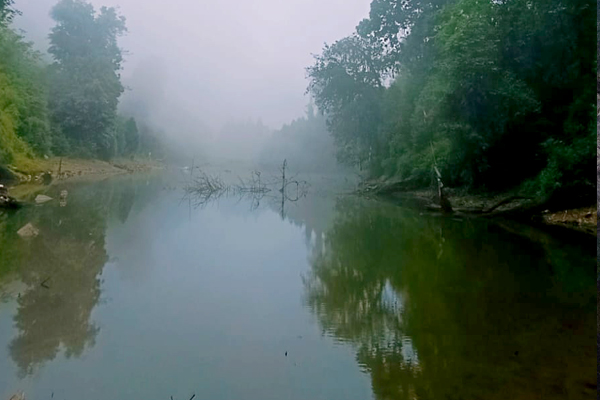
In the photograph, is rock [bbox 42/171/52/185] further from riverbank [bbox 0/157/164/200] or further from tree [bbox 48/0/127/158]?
tree [bbox 48/0/127/158]

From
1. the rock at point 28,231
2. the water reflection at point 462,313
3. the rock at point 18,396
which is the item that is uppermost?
the rock at point 28,231

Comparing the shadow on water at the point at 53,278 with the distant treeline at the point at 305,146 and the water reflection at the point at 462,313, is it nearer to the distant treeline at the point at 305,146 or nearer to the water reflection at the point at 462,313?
the water reflection at the point at 462,313

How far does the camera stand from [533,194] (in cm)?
1445

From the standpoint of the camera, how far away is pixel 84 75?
1534 inches

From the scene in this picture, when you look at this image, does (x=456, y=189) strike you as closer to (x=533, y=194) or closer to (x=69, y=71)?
(x=533, y=194)

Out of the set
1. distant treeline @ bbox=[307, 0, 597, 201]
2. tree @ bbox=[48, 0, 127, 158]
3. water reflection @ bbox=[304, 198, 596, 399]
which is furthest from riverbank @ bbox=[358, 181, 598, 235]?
tree @ bbox=[48, 0, 127, 158]

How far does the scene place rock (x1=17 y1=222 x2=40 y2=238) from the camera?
9.35m

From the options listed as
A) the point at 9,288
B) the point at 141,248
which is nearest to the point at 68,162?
the point at 141,248

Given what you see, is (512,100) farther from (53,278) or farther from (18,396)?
(18,396)

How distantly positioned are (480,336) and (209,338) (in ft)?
8.59

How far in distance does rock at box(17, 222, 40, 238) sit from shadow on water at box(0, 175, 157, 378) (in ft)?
0.35

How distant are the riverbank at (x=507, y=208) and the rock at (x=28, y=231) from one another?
10.9 meters

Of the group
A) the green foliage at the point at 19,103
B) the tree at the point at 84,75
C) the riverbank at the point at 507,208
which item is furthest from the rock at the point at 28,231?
the tree at the point at 84,75

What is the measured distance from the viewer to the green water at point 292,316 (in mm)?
3723
